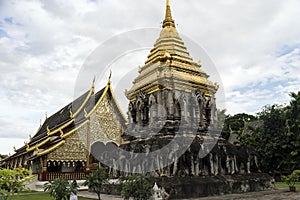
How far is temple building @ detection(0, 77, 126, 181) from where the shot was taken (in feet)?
55.3

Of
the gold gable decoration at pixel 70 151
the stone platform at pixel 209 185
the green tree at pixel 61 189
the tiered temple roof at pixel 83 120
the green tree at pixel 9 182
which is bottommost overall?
the stone platform at pixel 209 185

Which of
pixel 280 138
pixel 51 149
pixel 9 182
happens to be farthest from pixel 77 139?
pixel 280 138

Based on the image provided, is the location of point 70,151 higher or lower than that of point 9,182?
higher

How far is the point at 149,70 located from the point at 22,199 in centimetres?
812

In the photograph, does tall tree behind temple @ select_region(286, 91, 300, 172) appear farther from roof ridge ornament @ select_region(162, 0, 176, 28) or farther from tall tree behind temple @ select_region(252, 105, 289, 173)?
roof ridge ornament @ select_region(162, 0, 176, 28)

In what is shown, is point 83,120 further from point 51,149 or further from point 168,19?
point 168,19

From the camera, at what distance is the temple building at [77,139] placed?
16859mm

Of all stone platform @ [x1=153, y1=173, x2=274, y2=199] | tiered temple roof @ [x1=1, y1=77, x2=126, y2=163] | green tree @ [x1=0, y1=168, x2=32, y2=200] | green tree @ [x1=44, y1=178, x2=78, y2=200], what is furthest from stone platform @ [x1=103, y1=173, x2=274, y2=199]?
tiered temple roof @ [x1=1, y1=77, x2=126, y2=163]

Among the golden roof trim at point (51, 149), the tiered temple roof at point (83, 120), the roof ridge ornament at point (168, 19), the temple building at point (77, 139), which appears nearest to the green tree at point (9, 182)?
the golden roof trim at point (51, 149)

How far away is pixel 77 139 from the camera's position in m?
18.0

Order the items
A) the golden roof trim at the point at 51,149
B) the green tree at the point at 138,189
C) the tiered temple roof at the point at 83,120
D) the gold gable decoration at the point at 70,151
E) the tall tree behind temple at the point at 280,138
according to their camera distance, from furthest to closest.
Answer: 1. the tall tree behind temple at the point at 280,138
2. the tiered temple roof at the point at 83,120
3. the gold gable decoration at the point at 70,151
4. the golden roof trim at the point at 51,149
5. the green tree at the point at 138,189

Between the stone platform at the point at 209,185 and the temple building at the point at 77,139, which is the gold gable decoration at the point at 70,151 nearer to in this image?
the temple building at the point at 77,139

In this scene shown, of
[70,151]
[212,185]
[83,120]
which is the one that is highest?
[83,120]

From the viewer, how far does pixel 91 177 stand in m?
8.81
